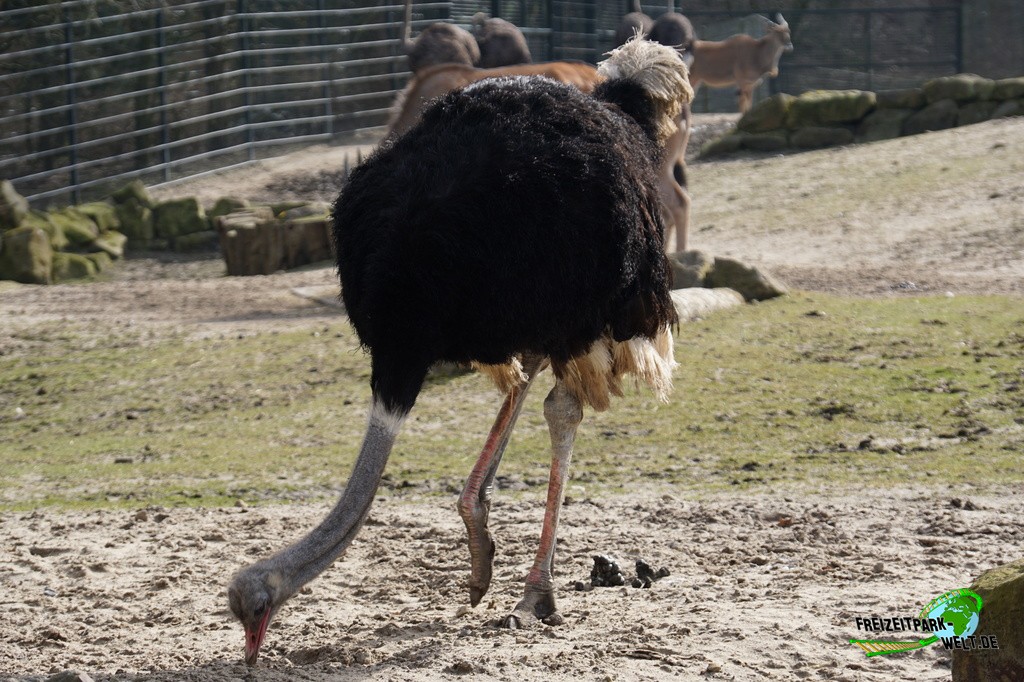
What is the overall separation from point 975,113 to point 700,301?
10.4 metres

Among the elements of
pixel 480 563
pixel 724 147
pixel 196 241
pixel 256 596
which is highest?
pixel 256 596

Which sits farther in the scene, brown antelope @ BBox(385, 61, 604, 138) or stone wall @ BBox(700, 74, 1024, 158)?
stone wall @ BBox(700, 74, 1024, 158)

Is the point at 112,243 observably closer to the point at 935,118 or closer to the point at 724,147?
the point at 724,147

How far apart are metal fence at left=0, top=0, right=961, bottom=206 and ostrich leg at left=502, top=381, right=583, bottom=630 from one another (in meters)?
12.3

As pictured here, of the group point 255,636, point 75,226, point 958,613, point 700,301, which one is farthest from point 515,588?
point 75,226

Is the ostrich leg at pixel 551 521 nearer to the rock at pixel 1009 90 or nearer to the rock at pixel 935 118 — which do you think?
the rock at pixel 935 118

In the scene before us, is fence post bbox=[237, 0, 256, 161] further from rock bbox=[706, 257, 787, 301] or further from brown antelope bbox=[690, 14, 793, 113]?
rock bbox=[706, 257, 787, 301]

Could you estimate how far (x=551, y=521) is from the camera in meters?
4.27

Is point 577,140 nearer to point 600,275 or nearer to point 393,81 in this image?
point 600,275

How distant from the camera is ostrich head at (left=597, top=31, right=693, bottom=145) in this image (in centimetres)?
472

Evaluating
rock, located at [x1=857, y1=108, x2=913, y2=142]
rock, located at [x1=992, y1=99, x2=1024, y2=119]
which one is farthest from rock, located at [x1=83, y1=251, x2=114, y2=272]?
rock, located at [x1=992, y1=99, x2=1024, y2=119]

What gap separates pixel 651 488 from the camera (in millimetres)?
5512

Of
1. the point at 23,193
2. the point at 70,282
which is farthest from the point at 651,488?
the point at 23,193

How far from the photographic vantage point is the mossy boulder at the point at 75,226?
546 inches
